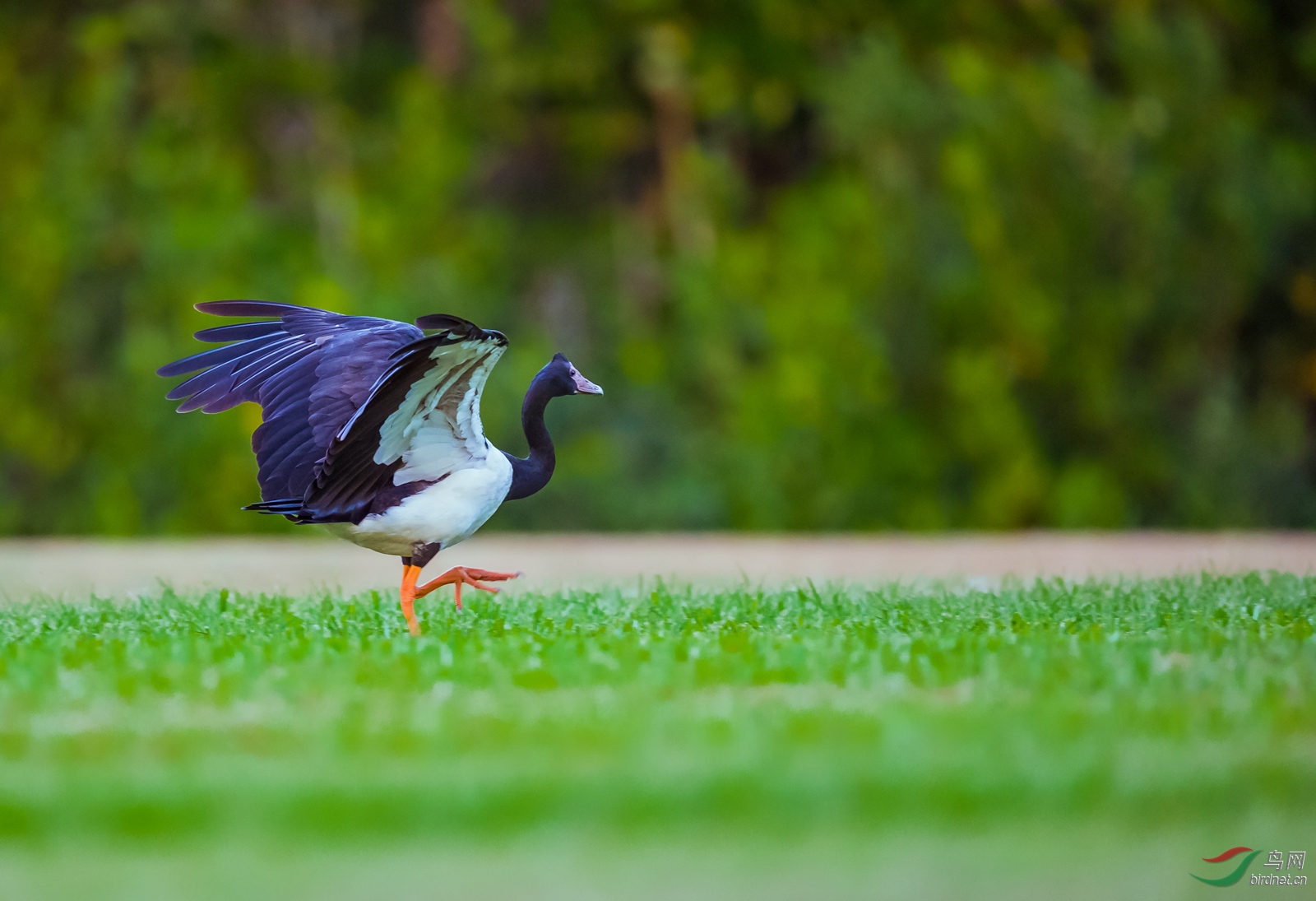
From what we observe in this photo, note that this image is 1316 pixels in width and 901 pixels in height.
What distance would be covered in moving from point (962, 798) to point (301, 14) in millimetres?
19512

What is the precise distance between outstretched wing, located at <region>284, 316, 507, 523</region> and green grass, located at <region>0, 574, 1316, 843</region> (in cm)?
57

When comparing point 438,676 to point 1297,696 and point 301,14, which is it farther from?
point 301,14

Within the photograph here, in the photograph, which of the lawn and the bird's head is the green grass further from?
the bird's head

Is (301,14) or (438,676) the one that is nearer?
(438,676)

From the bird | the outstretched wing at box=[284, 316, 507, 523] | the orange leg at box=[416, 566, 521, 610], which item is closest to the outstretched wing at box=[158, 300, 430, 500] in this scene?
the bird

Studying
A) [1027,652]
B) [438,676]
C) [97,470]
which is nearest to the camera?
[438,676]

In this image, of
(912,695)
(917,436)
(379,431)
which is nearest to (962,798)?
(912,695)

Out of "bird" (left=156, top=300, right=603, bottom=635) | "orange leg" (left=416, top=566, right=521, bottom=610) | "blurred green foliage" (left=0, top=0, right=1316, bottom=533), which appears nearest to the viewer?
"bird" (left=156, top=300, right=603, bottom=635)

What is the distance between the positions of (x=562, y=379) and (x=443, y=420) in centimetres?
84

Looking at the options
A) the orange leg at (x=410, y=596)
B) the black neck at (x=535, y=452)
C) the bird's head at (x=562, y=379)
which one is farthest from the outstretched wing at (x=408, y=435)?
the bird's head at (x=562, y=379)

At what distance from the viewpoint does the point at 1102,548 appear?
1183 cm

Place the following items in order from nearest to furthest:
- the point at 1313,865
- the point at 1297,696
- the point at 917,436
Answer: the point at 1313,865 → the point at 1297,696 → the point at 917,436

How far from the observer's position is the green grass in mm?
3611

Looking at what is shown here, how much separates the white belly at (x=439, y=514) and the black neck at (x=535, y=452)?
0.24 meters
